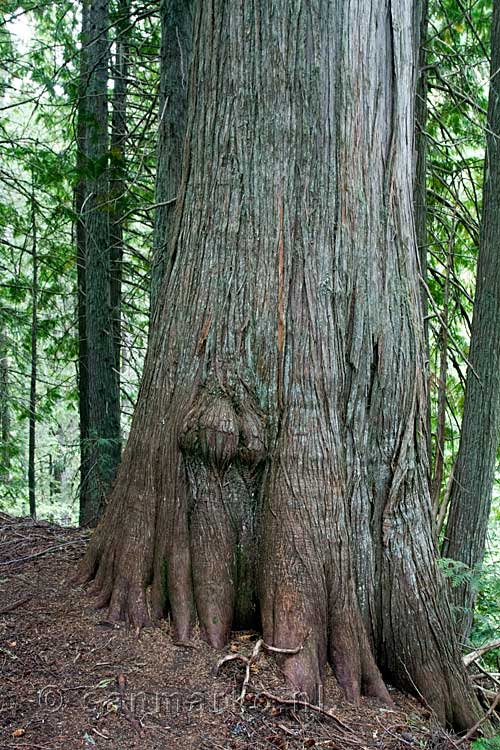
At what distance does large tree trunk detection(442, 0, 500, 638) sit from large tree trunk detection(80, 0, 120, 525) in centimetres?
385

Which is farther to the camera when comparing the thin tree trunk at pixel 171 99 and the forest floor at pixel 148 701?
the thin tree trunk at pixel 171 99

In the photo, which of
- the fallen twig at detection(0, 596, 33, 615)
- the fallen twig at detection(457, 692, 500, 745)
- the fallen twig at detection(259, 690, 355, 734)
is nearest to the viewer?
the fallen twig at detection(259, 690, 355, 734)

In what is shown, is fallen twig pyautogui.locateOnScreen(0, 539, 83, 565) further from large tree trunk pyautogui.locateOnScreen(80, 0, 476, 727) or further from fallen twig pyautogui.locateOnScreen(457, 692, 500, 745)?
fallen twig pyautogui.locateOnScreen(457, 692, 500, 745)

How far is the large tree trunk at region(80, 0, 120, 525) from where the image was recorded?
7629 mm

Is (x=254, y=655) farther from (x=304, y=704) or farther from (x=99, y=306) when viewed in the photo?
(x=99, y=306)

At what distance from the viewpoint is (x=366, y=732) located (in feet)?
9.57

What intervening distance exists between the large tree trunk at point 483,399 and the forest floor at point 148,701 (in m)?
2.51

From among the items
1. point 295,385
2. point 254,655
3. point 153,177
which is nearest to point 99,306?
point 153,177

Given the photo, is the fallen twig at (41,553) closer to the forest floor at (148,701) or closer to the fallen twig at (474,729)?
the forest floor at (148,701)

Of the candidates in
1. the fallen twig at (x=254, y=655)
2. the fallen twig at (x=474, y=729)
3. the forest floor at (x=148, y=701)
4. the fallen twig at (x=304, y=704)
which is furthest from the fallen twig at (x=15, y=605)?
the fallen twig at (x=474, y=729)

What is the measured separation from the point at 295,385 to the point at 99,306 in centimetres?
521

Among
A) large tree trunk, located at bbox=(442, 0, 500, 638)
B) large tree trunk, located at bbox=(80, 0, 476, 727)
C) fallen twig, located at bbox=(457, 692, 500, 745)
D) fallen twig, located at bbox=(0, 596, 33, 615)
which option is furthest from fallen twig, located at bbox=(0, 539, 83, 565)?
large tree trunk, located at bbox=(442, 0, 500, 638)

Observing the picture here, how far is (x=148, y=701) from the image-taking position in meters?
2.84

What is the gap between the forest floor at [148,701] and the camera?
267 centimetres
